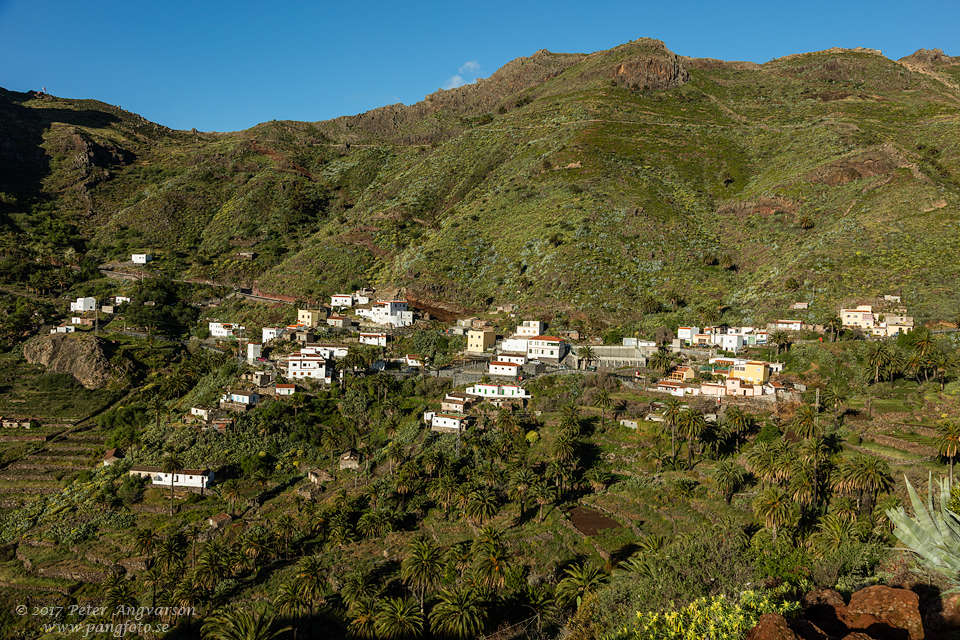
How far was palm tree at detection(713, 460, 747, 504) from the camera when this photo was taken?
45500mm

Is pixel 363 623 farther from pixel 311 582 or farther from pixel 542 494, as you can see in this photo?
pixel 542 494

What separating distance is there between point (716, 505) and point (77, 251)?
148622 mm

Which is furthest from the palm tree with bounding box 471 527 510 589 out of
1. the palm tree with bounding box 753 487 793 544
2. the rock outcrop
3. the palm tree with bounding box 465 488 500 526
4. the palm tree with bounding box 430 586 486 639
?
the rock outcrop

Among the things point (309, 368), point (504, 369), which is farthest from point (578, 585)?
point (309, 368)

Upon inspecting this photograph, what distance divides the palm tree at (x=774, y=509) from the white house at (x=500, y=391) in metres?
31.9

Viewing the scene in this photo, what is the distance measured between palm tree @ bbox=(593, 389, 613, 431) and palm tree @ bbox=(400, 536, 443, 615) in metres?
27.2

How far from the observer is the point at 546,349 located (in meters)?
79.2

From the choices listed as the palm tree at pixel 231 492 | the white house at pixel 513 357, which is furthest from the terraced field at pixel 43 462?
the white house at pixel 513 357

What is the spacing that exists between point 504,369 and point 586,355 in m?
11.4

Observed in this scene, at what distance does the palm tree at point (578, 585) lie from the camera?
34.1m

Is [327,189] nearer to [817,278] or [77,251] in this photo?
[77,251]

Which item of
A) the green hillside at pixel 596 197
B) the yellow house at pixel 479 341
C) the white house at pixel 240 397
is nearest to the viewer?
the white house at pixel 240 397

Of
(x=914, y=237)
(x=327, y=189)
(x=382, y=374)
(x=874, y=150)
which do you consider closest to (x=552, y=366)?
(x=382, y=374)

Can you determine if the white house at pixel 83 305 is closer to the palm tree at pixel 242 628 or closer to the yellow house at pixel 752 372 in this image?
the palm tree at pixel 242 628
